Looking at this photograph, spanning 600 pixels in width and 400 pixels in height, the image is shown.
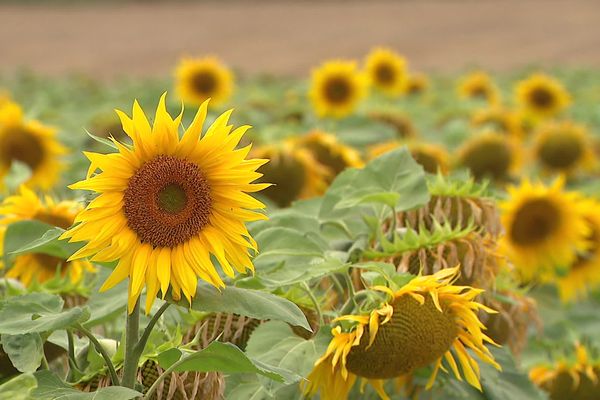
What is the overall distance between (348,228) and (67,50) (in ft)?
43.2

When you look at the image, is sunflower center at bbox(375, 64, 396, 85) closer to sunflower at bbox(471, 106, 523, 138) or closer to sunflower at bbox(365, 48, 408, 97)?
sunflower at bbox(365, 48, 408, 97)

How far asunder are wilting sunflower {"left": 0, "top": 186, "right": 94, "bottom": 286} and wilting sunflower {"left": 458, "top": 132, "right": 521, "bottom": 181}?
138 centimetres

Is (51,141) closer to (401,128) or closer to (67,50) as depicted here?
(401,128)

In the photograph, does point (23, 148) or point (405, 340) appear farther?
point (23, 148)

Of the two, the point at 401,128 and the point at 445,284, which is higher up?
the point at 445,284

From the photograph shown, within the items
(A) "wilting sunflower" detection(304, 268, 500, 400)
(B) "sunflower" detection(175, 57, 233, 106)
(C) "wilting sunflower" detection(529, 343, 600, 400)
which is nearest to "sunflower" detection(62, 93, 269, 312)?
(A) "wilting sunflower" detection(304, 268, 500, 400)

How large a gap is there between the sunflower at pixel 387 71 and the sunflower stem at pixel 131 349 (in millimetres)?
2828

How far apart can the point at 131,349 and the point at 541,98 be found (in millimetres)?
2913

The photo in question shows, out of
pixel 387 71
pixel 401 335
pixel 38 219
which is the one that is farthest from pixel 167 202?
pixel 387 71

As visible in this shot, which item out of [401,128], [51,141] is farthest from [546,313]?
[51,141]

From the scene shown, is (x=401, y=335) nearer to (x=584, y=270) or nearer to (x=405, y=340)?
(x=405, y=340)

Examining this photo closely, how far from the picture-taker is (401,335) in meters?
0.97

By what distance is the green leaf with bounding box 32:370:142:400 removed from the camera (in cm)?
83

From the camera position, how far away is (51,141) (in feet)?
6.74
